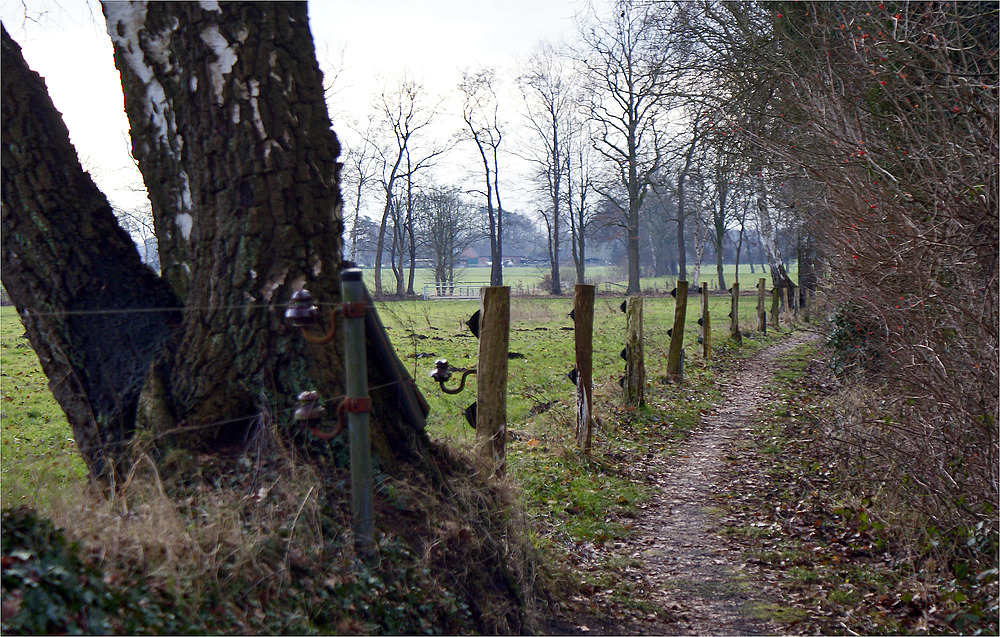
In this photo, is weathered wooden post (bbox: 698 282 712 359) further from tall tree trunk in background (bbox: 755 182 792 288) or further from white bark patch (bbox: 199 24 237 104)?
white bark patch (bbox: 199 24 237 104)

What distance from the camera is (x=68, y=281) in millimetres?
3680

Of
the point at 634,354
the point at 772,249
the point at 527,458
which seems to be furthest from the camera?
the point at 772,249

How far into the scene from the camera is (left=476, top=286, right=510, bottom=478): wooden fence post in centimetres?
539

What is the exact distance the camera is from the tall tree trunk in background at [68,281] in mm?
3617

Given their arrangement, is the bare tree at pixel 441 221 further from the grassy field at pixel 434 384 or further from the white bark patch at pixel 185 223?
the white bark patch at pixel 185 223

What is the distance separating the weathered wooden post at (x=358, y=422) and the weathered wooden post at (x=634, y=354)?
21.2ft

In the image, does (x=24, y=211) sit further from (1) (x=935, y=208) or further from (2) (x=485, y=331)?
(1) (x=935, y=208)

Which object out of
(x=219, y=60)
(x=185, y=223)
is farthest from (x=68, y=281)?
(x=219, y=60)

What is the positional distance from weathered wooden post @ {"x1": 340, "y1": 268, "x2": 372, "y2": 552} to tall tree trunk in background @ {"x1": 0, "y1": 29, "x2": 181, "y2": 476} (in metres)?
1.08

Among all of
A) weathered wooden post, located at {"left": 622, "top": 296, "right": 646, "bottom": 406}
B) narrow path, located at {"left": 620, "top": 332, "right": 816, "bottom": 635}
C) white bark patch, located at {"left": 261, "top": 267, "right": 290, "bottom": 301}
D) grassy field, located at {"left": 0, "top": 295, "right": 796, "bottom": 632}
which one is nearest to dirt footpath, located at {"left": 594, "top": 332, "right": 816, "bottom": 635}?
narrow path, located at {"left": 620, "top": 332, "right": 816, "bottom": 635}

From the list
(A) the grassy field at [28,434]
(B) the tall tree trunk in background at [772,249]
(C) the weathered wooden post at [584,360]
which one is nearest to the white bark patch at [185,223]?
(A) the grassy field at [28,434]

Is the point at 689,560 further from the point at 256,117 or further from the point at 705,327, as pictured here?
the point at 705,327

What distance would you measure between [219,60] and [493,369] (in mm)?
2813

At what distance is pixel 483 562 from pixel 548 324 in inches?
781
